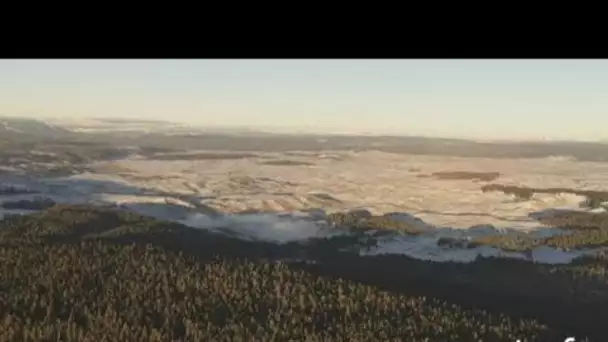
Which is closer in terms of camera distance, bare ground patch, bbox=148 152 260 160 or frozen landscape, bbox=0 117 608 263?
frozen landscape, bbox=0 117 608 263

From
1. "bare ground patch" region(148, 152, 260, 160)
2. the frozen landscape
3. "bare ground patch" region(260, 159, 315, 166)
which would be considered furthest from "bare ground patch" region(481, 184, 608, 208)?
"bare ground patch" region(148, 152, 260, 160)

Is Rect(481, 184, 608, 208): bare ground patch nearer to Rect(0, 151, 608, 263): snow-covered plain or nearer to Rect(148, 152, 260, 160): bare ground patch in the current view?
Rect(0, 151, 608, 263): snow-covered plain

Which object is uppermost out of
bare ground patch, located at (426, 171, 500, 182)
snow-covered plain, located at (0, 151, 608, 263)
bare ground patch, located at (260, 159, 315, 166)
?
bare ground patch, located at (260, 159, 315, 166)

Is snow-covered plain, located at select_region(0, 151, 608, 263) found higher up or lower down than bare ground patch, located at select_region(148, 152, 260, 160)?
lower down

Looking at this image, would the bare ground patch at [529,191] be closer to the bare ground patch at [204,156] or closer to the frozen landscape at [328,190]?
the frozen landscape at [328,190]

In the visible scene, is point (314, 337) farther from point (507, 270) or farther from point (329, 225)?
point (507, 270)

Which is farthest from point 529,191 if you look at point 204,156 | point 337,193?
point 204,156

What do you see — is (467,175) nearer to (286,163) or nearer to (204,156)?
(286,163)

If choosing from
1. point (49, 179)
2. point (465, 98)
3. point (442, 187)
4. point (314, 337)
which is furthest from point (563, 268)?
point (49, 179)
